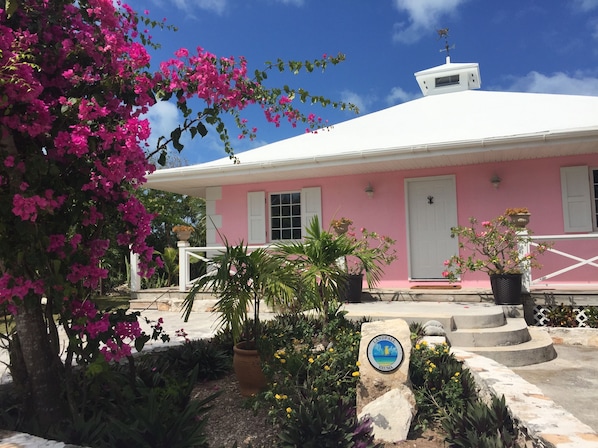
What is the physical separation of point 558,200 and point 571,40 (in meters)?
4.03

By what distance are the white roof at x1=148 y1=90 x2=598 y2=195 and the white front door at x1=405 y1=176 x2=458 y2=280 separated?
473 mm

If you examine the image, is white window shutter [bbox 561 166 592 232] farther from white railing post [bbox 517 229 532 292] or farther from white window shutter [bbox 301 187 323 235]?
white window shutter [bbox 301 187 323 235]

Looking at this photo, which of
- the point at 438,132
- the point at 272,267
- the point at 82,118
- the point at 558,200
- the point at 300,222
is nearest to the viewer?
the point at 82,118

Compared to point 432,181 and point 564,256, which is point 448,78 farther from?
point 564,256

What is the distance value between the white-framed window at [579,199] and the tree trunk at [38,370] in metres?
8.22

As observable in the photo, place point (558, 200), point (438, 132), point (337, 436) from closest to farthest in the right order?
point (337, 436)
point (558, 200)
point (438, 132)

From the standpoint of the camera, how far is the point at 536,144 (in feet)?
23.6

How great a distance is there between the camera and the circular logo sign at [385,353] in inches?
128

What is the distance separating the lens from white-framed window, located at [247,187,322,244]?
9945 mm

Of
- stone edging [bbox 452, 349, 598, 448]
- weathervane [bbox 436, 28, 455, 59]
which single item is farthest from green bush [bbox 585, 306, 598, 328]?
weathervane [bbox 436, 28, 455, 59]

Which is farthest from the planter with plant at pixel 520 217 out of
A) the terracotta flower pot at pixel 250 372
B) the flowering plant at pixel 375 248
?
the terracotta flower pot at pixel 250 372

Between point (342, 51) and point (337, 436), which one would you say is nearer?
point (337, 436)

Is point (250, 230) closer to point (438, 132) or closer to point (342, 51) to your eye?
point (438, 132)

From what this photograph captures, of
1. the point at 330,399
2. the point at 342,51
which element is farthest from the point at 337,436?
the point at 342,51
